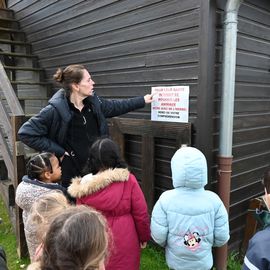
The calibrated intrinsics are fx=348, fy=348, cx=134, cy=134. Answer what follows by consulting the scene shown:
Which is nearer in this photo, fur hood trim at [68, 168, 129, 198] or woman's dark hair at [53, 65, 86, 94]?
fur hood trim at [68, 168, 129, 198]

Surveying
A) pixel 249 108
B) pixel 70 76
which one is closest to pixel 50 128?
pixel 70 76

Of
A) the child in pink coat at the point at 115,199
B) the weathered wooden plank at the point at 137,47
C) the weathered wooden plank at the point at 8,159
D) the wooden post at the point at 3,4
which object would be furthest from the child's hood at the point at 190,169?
the wooden post at the point at 3,4

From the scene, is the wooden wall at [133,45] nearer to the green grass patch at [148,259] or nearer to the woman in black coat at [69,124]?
the green grass patch at [148,259]

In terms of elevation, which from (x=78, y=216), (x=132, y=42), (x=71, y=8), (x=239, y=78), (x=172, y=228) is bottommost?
(x=172, y=228)

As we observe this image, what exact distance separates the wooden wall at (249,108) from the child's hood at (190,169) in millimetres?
1198

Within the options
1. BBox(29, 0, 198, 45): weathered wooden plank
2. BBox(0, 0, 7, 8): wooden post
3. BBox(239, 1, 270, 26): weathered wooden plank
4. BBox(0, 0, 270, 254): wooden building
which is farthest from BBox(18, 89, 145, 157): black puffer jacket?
BBox(0, 0, 7, 8): wooden post

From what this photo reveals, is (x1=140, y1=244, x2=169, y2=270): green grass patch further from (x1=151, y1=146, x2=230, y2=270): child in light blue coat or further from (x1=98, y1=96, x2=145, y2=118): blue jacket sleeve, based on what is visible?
→ (x1=98, y1=96, x2=145, y2=118): blue jacket sleeve

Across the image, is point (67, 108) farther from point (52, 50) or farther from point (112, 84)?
point (52, 50)

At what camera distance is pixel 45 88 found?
5.98 metres

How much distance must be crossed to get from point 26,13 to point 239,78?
4.64 metres

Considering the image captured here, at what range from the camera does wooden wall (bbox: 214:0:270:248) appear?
3670 millimetres

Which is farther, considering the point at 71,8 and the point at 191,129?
the point at 71,8

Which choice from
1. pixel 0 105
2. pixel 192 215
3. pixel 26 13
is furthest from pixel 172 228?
pixel 26 13

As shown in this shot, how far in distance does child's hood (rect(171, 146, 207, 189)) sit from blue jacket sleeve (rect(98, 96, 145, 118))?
1.29 meters
